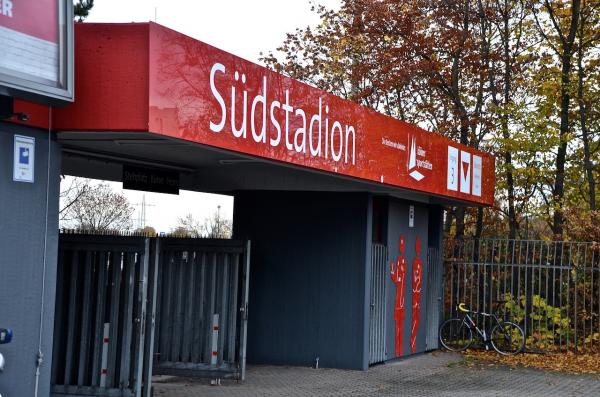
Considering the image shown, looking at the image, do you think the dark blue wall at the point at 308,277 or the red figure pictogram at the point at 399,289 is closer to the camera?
the dark blue wall at the point at 308,277

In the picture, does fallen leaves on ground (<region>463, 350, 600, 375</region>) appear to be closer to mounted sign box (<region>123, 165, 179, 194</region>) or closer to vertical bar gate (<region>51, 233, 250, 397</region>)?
mounted sign box (<region>123, 165, 179, 194</region>)

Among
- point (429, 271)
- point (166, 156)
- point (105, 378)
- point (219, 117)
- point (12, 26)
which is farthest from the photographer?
point (429, 271)

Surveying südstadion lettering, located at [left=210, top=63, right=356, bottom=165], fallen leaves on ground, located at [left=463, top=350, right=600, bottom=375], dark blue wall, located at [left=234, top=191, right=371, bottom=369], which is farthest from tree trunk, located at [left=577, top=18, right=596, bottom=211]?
südstadion lettering, located at [left=210, top=63, right=356, bottom=165]

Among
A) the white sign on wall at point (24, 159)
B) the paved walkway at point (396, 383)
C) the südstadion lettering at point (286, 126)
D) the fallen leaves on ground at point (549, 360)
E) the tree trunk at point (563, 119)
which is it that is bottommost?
the paved walkway at point (396, 383)

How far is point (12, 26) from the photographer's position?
26.0 ft

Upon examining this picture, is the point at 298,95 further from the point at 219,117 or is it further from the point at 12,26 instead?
the point at 12,26

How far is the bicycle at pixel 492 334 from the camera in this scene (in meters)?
18.2

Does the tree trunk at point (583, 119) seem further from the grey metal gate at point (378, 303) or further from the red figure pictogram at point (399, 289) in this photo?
the grey metal gate at point (378, 303)

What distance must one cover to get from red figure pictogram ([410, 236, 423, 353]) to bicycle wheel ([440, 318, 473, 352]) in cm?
104

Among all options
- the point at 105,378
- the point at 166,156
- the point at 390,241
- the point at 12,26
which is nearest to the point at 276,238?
the point at 390,241

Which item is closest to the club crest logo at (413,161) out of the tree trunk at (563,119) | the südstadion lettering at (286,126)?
the südstadion lettering at (286,126)

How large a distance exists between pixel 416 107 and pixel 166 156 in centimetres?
1715

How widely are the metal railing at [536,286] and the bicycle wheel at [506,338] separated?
Result: 21cm

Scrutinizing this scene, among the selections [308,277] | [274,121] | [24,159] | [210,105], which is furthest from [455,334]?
[24,159]
